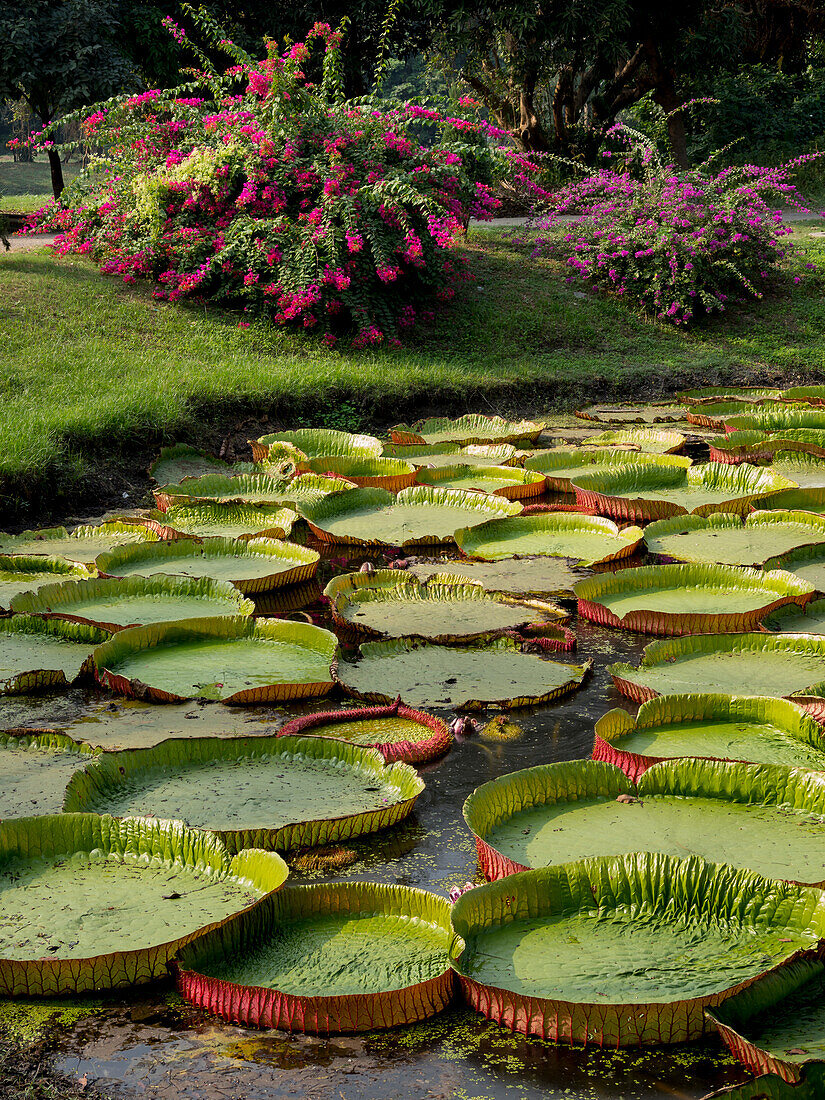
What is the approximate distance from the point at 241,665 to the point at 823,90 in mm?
20054

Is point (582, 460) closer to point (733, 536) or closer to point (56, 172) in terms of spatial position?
point (733, 536)

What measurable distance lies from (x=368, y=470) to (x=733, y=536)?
2.08 metres

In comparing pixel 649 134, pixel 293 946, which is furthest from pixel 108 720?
pixel 649 134

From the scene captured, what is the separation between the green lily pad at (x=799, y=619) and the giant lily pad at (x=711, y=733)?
2.81ft

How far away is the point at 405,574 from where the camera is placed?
4098 millimetres

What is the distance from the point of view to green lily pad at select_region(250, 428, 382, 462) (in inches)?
241

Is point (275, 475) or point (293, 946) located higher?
point (275, 475)

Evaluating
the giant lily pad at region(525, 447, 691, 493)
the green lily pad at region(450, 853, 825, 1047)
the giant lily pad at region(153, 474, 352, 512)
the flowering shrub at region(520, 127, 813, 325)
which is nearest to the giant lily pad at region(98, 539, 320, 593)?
the giant lily pad at region(153, 474, 352, 512)

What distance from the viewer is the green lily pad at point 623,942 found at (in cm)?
179

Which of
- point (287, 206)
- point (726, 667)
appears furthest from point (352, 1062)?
point (287, 206)

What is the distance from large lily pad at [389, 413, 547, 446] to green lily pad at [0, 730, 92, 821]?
396 centimetres

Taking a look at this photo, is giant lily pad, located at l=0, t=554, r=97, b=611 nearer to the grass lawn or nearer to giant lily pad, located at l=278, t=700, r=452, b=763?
the grass lawn

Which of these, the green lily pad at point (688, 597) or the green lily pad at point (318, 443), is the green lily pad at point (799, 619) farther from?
the green lily pad at point (318, 443)

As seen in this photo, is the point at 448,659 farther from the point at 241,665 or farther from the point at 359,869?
the point at 359,869
